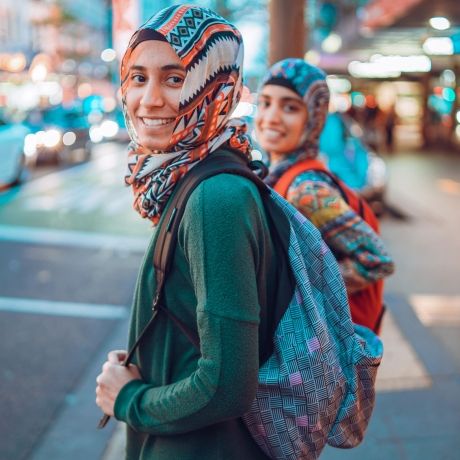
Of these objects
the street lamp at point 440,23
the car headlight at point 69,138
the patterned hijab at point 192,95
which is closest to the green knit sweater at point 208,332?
the patterned hijab at point 192,95

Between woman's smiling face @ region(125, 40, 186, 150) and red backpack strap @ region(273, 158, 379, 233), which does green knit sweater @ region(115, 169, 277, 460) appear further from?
red backpack strap @ region(273, 158, 379, 233)

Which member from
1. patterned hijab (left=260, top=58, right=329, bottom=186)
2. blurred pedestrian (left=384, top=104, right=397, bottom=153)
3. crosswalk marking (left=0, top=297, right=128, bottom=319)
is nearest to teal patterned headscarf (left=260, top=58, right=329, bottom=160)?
patterned hijab (left=260, top=58, right=329, bottom=186)

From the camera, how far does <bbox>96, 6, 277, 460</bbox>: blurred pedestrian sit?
138 centimetres

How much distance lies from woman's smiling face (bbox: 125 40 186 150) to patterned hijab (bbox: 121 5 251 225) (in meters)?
0.02

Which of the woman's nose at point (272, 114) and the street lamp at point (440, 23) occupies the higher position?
the street lamp at point (440, 23)

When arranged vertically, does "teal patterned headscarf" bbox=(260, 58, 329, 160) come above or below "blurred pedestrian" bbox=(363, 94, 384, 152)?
above

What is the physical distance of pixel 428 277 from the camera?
24.3ft

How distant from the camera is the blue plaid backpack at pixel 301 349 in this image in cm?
151

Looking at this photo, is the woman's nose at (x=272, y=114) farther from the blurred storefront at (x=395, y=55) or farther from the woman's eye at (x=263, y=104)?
the blurred storefront at (x=395, y=55)

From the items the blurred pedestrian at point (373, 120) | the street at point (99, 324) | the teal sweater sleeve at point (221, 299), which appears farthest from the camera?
the blurred pedestrian at point (373, 120)

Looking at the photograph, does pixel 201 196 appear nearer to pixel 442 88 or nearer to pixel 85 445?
pixel 85 445

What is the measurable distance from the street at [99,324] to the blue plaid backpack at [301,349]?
2.13m

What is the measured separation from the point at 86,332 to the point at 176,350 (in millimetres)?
4306

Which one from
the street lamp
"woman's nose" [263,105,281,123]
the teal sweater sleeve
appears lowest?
the teal sweater sleeve
